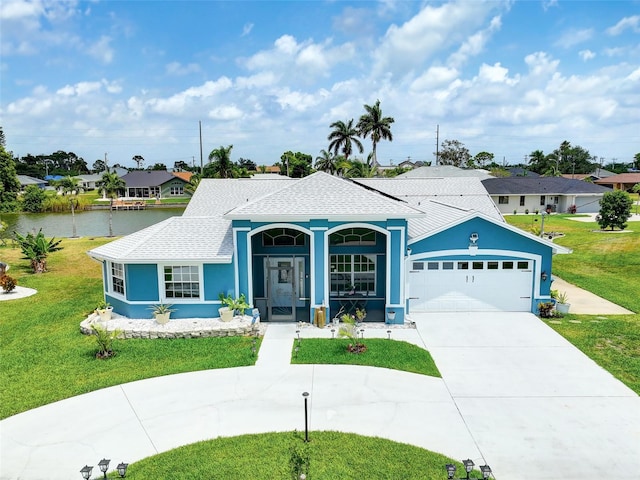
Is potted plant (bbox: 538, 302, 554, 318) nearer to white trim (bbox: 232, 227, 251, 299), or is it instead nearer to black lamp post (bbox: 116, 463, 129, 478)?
white trim (bbox: 232, 227, 251, 299)

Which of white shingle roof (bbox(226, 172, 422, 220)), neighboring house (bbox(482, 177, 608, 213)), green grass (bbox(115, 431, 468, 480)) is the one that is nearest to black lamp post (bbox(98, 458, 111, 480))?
green grass (bbox(115, 431, 468, 480))

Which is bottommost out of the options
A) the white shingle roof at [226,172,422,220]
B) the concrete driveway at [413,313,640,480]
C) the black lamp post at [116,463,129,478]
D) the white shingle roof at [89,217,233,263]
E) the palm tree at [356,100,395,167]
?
the concrete driveway at [413,313,640,480]

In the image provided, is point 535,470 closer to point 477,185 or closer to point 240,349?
point 240,349

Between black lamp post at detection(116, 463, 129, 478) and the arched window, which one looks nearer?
black lamp post at detection(116, 463, 129, 478)

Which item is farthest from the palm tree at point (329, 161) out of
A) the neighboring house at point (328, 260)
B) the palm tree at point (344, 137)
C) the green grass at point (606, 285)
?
the neighboring house at point (328, 260)

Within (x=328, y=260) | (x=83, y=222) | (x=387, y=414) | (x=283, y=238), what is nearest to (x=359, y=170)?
(x=83, y=222)

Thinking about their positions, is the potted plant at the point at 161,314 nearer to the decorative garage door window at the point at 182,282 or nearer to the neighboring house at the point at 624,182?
the decorative garage door window at the point at 182,282
